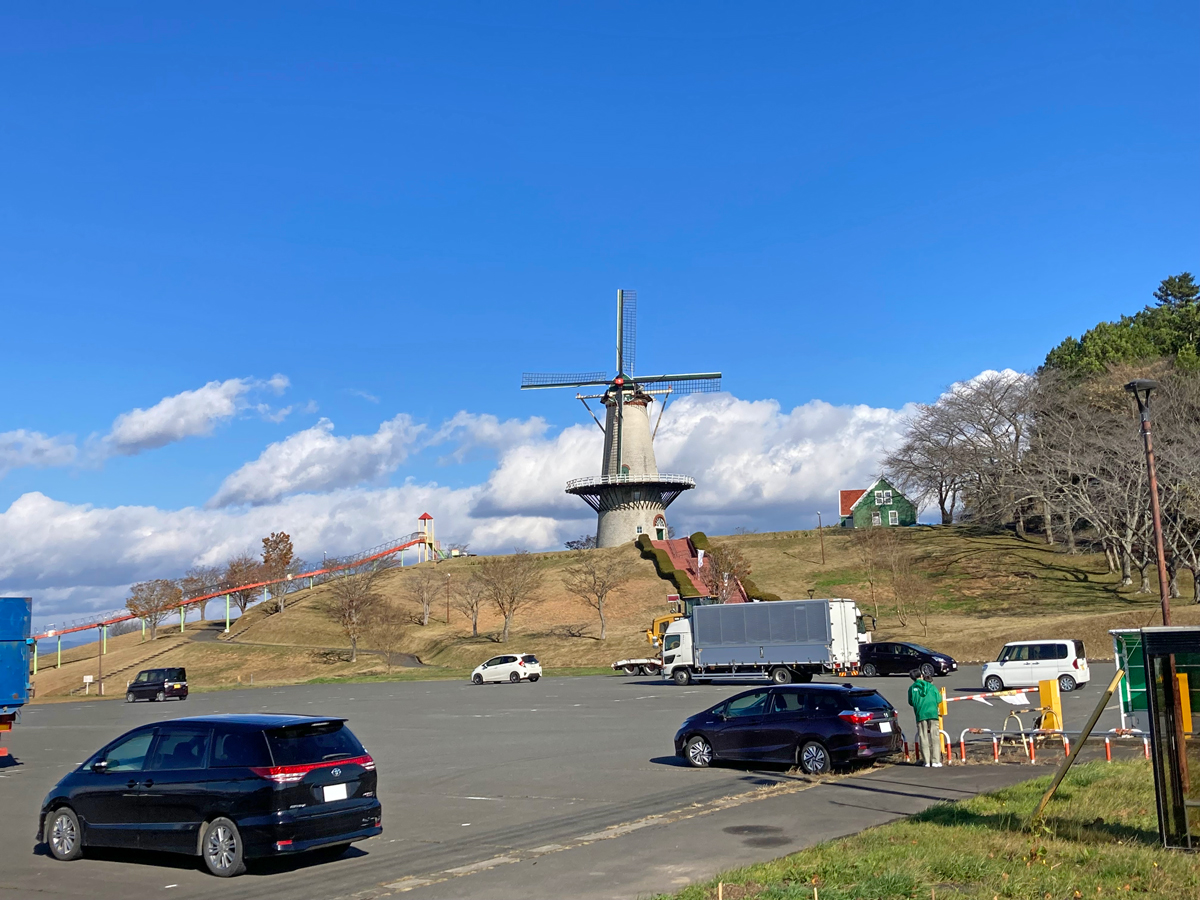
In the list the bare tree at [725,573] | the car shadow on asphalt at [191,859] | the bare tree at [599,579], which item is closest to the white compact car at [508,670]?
the bare tree at [599,579]

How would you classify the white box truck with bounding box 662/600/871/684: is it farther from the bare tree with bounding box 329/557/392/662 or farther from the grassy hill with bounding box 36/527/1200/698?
the bare tree with bounding box 329/557/392/662

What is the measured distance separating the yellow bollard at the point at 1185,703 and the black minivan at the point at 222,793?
27.1 feet

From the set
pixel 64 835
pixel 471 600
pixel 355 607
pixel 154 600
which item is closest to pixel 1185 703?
pixel 64 835

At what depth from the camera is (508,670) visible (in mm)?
52312

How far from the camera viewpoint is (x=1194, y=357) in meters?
71.0

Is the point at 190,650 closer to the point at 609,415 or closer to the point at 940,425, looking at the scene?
the point at 609,415

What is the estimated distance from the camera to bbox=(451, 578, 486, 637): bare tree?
77625 millimetres

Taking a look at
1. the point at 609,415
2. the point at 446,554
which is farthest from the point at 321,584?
the point at 609,415

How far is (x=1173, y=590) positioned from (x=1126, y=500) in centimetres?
914

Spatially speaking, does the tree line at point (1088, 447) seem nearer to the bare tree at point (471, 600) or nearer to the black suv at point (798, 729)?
the bare tree at point (471, 600)

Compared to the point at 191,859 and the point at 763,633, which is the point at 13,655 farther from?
the point at 763,633

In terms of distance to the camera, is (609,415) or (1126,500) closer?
(1126,500)

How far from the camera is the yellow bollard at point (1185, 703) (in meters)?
10.2

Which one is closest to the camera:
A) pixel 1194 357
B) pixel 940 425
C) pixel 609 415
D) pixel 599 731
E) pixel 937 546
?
pixel 599 731
